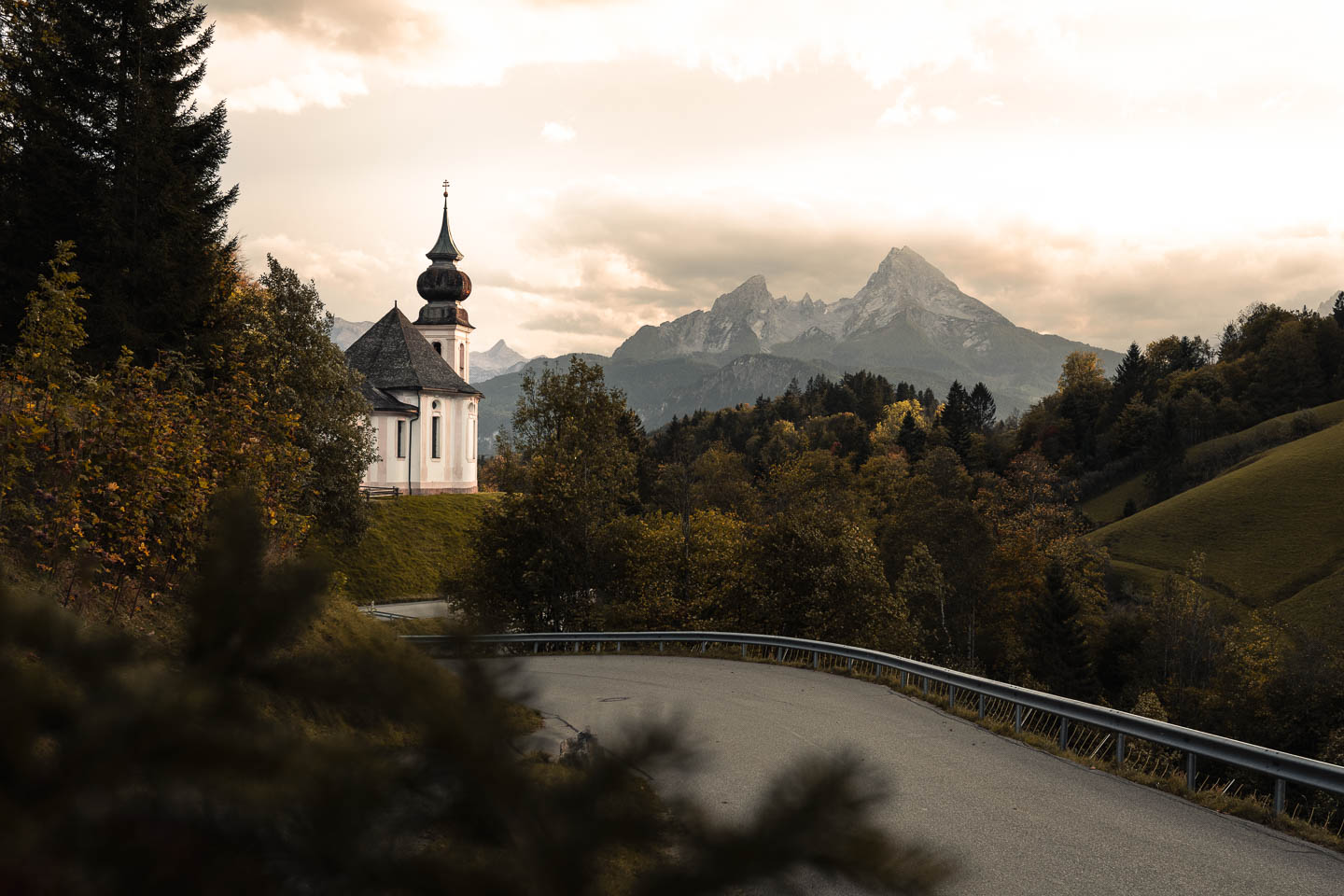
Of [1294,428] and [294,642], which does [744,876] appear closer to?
[294,642]

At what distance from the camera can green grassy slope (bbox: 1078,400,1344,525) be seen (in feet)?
331

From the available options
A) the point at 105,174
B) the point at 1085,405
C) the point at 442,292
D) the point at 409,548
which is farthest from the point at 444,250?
the point at 1085,405

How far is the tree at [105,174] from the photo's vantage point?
21.9 metres

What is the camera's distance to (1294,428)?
10119 centimetres

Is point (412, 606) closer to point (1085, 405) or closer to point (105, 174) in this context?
point (105, 174)

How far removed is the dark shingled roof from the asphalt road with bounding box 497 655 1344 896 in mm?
54180

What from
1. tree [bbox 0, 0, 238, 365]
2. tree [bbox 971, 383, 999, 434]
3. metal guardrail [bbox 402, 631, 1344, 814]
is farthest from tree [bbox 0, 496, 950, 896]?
tree [bbox 971, 383, 999, 434]

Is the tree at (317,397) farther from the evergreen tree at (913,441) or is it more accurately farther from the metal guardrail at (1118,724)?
the evergreen tree at (913,441)

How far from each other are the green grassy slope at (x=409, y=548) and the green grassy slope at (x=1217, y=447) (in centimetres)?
7253

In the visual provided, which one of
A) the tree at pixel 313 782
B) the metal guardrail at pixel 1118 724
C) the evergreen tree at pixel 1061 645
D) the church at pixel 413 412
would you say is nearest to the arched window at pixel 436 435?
the church at pixel 413 412

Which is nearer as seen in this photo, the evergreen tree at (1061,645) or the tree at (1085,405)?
the evergreen tree at (1061,645)

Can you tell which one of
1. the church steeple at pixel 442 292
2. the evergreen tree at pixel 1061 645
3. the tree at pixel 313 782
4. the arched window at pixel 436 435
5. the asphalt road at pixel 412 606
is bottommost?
the evergreen tree at pixel 1061 645

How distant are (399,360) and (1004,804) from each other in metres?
64.8

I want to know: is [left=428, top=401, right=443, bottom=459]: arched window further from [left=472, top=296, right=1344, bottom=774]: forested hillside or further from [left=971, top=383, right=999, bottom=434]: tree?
[left=971, top=383, right=999, bottom=434]: tree
